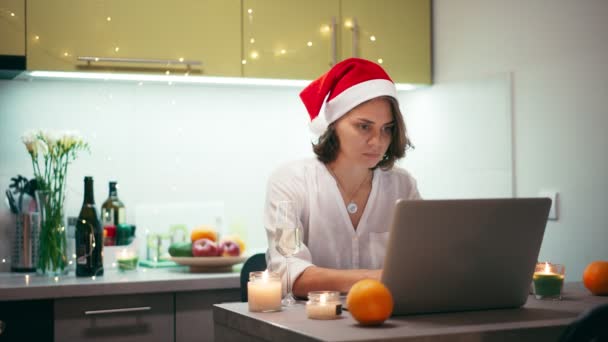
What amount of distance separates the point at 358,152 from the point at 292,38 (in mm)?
1077

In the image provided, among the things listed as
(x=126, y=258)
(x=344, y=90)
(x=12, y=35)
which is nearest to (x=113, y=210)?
(x=126, y=258)

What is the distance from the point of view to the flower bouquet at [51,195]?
9.78 feet

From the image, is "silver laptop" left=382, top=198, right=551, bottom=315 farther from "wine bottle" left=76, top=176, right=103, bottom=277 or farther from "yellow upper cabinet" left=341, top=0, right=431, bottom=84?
"yellow upper cabinet" left=341, top=0, right=431, bottom=84

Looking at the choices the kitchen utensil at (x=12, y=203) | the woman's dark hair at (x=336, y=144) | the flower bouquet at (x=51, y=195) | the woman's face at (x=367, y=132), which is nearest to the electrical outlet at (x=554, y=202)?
the woman's dark hair at (x=336, y=144)

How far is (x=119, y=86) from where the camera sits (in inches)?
134

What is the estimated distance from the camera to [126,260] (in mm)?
3076

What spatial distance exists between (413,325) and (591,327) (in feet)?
1.45

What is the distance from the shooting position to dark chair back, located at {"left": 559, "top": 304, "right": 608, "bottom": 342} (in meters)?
1.11

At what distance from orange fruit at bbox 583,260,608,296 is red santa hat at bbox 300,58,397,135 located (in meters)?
0.80

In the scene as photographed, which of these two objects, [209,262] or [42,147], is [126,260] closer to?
[209,262]

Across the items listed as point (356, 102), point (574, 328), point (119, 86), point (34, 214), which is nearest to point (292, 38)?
point (119, 86)

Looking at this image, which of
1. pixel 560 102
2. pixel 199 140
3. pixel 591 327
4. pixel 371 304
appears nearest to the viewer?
pixel 591 327

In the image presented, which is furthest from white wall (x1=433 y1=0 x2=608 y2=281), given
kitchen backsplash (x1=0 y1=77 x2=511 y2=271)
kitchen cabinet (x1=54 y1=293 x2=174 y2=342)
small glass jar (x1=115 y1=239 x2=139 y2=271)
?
small glass jar (x1=115 y1=239 x2=139 y2=271)

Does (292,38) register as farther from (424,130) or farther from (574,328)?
(574,328)
